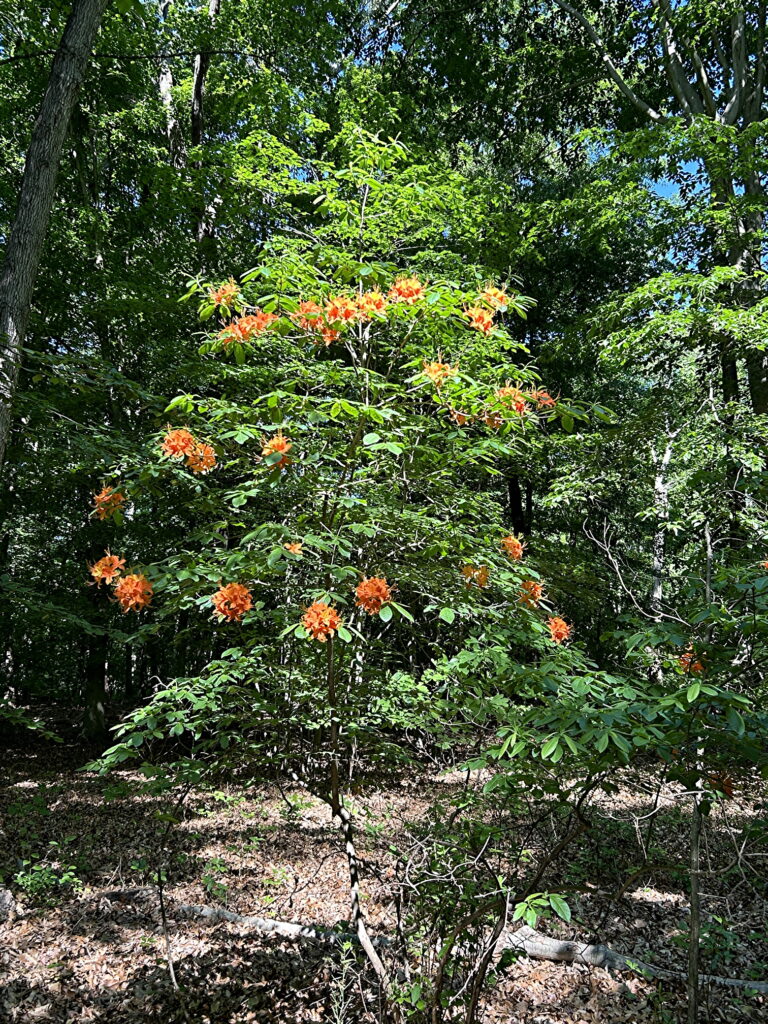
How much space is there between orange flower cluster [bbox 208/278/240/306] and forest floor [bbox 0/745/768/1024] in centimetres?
208

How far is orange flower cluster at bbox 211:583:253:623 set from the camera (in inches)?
85.4

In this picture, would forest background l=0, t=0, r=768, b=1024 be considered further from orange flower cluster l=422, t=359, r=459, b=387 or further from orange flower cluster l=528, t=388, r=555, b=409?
orange flower cluster l=422, t=359, r=459, b=387

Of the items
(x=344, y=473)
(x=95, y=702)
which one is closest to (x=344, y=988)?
(x=344, y=473)

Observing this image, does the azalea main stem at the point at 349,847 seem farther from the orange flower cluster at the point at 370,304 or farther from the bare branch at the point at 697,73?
the bare branch at the point at 697,73

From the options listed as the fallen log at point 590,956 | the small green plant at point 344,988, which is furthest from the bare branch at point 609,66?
the small green plant at point 344,988

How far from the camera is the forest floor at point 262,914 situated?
3086 mm

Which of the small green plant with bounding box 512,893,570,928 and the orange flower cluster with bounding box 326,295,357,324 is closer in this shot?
the small green plant with bounding box 512,893,570,928

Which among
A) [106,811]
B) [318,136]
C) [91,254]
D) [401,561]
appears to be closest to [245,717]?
[401,561]

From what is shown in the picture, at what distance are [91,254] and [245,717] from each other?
7.94 meters

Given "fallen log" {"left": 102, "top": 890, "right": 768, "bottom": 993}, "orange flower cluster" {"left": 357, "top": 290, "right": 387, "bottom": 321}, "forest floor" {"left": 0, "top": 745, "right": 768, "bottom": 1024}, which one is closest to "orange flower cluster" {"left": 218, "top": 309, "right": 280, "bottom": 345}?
"orange flower cluster" {"left": 357, "top": 290, "right": 387, "bottom": 321}

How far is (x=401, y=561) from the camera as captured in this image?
295 cm

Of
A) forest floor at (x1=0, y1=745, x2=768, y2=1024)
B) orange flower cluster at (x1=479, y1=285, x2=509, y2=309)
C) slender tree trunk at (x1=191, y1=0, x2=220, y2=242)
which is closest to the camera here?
orange flower cluster at (x1=479, y1=285, x2=509, y2=309)

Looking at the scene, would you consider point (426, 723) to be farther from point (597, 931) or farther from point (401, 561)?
point (597, 931)

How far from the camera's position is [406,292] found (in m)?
2.42
